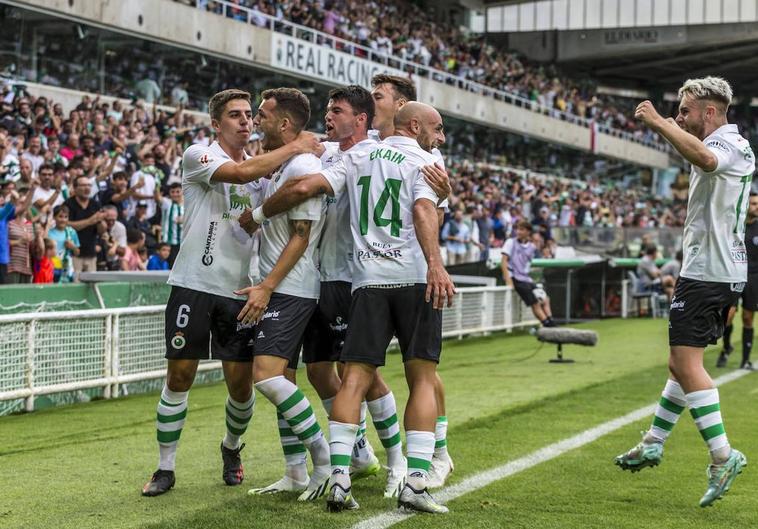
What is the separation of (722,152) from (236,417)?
309 cm

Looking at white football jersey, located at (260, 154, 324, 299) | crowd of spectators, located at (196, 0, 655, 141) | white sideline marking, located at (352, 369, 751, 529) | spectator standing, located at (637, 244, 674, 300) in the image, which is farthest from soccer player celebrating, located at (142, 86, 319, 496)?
crowd of spectators, located at (196, 0, 655, 141)

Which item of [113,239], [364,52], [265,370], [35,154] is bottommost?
[265,370]

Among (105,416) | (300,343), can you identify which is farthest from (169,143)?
(300,343)

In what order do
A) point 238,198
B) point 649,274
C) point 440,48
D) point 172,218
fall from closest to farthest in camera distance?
point 238,198
point 172,218
point 649,274
point 440,48

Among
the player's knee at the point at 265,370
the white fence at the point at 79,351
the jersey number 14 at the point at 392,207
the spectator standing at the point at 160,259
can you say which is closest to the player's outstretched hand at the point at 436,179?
the jersey number 14 at the point at 392,207

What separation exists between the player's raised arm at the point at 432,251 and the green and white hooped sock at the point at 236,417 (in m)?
1.41

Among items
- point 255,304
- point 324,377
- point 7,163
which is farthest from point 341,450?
point 7,163

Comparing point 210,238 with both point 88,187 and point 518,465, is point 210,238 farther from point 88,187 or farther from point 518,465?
point 88,187

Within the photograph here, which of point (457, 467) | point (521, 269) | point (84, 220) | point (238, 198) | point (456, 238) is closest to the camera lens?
point (238, 198)

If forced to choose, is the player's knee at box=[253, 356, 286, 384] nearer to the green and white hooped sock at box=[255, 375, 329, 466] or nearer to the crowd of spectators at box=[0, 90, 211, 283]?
the green and white hooped sock at box=[255, 375, 329, 466]

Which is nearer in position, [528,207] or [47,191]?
[47,191]

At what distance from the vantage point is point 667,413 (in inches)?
263

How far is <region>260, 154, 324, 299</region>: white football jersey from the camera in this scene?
5988mm

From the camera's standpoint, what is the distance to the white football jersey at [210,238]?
622cm
